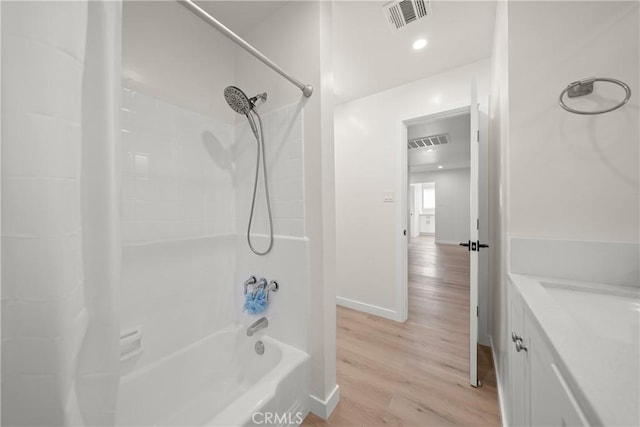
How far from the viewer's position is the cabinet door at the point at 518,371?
76 cm

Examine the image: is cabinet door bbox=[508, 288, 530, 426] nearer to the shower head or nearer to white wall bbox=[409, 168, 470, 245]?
the shower head

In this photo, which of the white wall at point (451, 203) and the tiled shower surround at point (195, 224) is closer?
the tiled shower surround at point (195, 224)

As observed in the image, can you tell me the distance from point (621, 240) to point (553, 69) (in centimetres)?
75

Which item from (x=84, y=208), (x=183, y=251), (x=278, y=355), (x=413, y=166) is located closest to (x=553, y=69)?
(x=84, y=208)

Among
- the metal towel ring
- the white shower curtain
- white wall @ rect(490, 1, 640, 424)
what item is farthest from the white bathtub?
the metal towel ring

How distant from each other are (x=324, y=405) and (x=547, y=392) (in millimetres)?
1007

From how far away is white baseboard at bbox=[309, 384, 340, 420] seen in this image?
1.19 m

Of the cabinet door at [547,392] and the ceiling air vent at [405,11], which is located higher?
the ceiling air vent at [405,11]

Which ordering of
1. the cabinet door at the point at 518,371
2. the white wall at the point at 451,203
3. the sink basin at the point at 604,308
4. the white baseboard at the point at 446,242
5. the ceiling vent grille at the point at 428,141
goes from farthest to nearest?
the white baseboard at the point at 446,242, the white wall at the point at 451,203, the ceiling vent grille at the point at 428,141, the cabinet door at the point at 518,371, the sink basin at the point at 604,308

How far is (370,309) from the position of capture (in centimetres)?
237

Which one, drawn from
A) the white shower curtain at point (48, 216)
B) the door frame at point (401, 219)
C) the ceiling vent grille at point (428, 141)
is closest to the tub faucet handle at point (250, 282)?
the white shower curtain at point (48, 216)

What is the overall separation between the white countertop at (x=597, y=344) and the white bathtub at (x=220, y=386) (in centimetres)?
95

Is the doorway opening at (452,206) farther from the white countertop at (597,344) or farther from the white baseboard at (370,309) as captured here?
the white countertop at (597,344)

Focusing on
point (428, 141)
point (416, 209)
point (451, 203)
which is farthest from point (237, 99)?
point (416, 209)
